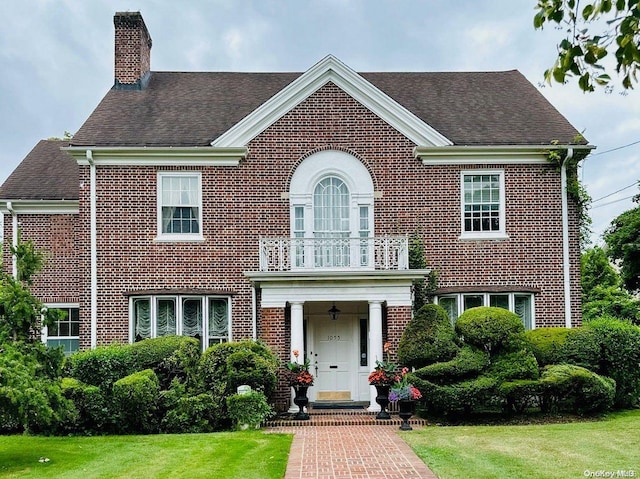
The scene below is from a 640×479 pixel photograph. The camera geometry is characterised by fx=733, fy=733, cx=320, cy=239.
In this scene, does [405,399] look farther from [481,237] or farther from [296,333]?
[481,237]

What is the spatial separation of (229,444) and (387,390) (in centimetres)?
474

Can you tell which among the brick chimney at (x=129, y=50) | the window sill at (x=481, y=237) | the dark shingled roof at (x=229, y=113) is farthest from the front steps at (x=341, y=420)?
the brick chimney at (x=129, y=50)

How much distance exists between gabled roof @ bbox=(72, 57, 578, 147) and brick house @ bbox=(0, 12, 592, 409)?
11cm

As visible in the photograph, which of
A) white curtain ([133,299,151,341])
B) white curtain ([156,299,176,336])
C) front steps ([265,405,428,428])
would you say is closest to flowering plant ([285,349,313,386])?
front steps ([265,405,428,428])

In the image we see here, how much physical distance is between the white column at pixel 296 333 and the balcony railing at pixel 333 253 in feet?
3.67

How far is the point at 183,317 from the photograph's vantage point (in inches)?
768

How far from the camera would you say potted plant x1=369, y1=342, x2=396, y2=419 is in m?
17.2

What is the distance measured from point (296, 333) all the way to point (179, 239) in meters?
4.15

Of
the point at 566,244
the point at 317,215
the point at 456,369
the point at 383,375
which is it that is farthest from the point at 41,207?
the point at 566,244

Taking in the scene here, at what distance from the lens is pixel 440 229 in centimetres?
1988

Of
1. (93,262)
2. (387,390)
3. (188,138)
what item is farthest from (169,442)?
(188,138)

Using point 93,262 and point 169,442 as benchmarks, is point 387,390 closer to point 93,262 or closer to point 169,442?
point 169,442

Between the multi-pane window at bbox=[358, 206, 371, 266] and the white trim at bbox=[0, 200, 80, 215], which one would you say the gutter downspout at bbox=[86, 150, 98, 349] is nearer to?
the white trim at bbox=[0, 200, 80, 215]

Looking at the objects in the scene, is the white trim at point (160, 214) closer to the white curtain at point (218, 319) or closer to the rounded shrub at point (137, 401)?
the white curtain at point (218, 319)
